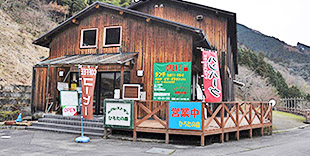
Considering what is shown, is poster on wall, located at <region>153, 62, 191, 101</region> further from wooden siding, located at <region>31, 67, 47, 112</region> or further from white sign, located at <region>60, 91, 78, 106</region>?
wooden siding, located at <region>31, 67, 47, 112</region>

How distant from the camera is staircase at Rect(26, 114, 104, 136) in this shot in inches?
382

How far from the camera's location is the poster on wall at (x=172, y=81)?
1026cm

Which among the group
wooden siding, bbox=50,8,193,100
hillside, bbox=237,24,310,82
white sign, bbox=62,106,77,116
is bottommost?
white sign, bbox=62,106,77,116

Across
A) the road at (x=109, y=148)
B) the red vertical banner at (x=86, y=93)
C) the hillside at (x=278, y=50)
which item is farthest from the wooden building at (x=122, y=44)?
the hillside at (x=278, y=50)

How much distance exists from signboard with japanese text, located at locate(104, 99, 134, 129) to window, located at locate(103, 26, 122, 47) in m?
3.77

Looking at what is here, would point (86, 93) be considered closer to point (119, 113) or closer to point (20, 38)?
point (119, 113)

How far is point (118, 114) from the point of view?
347 inches

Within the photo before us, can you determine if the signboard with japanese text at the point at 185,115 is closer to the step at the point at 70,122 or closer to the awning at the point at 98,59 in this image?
the awning at the point at 98,59

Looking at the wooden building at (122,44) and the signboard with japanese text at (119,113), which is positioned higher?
the wooden building at (122,44)

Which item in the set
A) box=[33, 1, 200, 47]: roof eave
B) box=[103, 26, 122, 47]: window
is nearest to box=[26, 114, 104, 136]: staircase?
box=[103, 26, 122, 47]: window

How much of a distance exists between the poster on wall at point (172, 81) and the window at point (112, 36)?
2378 mm

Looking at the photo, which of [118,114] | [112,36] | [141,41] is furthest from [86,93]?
[112,36]

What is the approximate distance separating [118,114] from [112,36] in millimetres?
4637

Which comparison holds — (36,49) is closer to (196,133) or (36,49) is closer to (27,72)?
(27,72)
